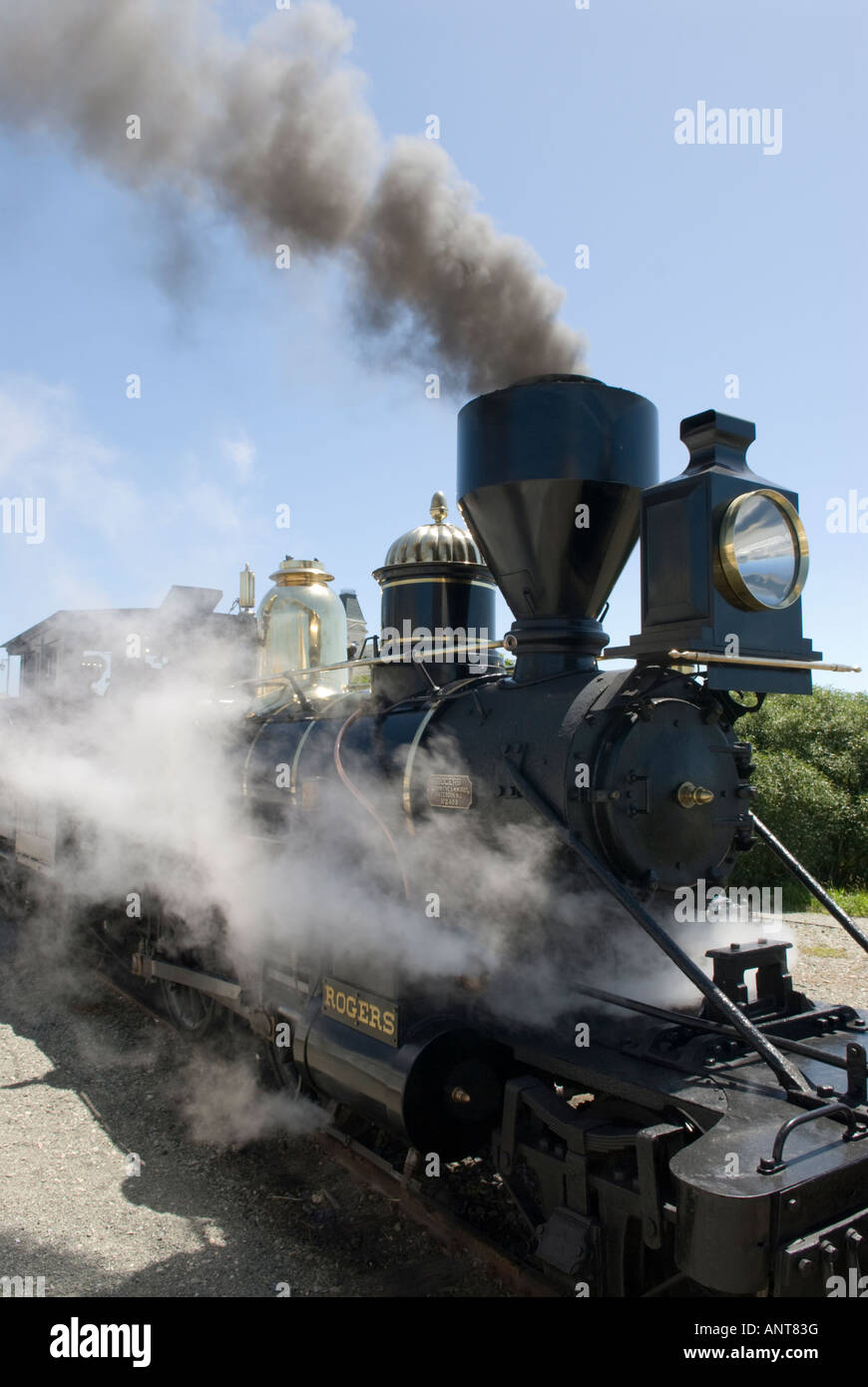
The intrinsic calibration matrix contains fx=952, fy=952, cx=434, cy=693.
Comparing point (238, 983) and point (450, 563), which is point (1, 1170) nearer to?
point (238, 983)

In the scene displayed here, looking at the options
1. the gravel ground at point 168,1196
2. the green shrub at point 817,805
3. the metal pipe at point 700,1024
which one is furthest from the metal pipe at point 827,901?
the green shrub at point 817,805

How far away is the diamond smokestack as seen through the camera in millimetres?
3717

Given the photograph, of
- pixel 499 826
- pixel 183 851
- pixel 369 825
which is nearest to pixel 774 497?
pixel 499 826

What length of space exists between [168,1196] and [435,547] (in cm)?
324

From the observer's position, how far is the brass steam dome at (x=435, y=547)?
15.5 ft

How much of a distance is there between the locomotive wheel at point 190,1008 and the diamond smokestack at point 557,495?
326cm

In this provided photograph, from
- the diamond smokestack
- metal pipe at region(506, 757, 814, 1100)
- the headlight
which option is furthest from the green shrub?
metal pipe at region(506, 757, 814, 1100)

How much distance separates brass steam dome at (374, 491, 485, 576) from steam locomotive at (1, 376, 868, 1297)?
0.55 meters

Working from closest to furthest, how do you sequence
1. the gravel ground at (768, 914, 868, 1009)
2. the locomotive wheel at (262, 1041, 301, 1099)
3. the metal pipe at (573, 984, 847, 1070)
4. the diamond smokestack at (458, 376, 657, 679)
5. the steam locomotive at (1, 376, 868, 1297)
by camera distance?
the steam locomotive at (1, 376, 868, 1297) → the metal pipe at (573, 984, 847, 1070) → the diamond smokestack at (458, 376, 657, 679) → the locomotive wheel at (262, 1041, 301, 1099) → the gravel ground at (768, 914, 868, 1009)

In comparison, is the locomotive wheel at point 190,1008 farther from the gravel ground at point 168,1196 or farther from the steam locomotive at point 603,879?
the steam locomotive at point 603,879

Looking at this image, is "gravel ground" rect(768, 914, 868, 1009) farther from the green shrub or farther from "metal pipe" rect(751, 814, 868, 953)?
"metal pipe" rect(751, 814, 868, 953)

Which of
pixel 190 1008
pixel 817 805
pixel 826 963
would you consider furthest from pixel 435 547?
pixel 817 805

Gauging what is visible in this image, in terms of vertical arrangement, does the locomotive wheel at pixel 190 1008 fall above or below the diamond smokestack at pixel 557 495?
below

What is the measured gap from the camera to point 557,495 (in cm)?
371
